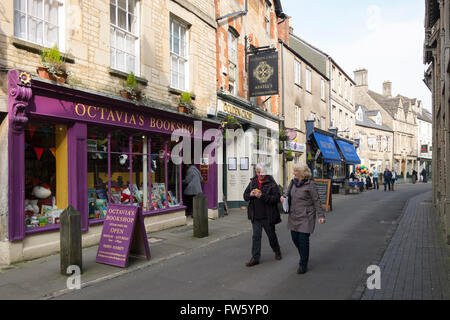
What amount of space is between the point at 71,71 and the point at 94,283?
4308 millimetres

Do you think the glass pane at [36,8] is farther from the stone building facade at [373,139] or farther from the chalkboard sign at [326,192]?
the stone building facade at [373,139]

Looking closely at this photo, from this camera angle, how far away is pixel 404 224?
35.4ft

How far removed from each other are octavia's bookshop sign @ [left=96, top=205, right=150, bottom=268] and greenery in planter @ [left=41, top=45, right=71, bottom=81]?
275cm

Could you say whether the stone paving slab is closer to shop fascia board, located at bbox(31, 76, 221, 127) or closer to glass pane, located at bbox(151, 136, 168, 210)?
glass pane, located at bbox(151, 136, 168, 210)

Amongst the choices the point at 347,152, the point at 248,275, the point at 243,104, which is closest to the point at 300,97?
the point at 243,104

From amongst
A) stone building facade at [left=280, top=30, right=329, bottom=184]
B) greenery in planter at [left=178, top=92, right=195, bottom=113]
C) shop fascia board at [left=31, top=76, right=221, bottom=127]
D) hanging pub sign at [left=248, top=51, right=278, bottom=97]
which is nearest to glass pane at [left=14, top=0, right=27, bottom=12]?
shop fascia board at [left=31, top=76, right=221, bottom=127]

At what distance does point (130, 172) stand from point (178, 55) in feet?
13.3

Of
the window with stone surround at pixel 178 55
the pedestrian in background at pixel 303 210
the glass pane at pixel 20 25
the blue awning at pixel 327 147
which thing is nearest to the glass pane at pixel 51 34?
the glass pane at pixel 20 25

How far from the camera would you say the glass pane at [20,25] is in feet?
21.5

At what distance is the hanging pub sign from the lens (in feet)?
47.9

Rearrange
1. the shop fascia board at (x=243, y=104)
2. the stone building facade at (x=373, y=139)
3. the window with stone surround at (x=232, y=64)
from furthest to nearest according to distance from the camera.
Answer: the stone building facade at (x=373, y=139)
the window with stone surround at (x=232, y=64)
the shop fascia board at (x=243, y=104)

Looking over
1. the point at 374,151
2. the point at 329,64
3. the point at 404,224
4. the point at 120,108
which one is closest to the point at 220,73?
the point at 120,108

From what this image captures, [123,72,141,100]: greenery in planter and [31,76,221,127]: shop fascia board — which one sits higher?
[123,72,141,100]: greenery in planter

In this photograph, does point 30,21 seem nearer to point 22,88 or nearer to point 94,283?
point 22,88
